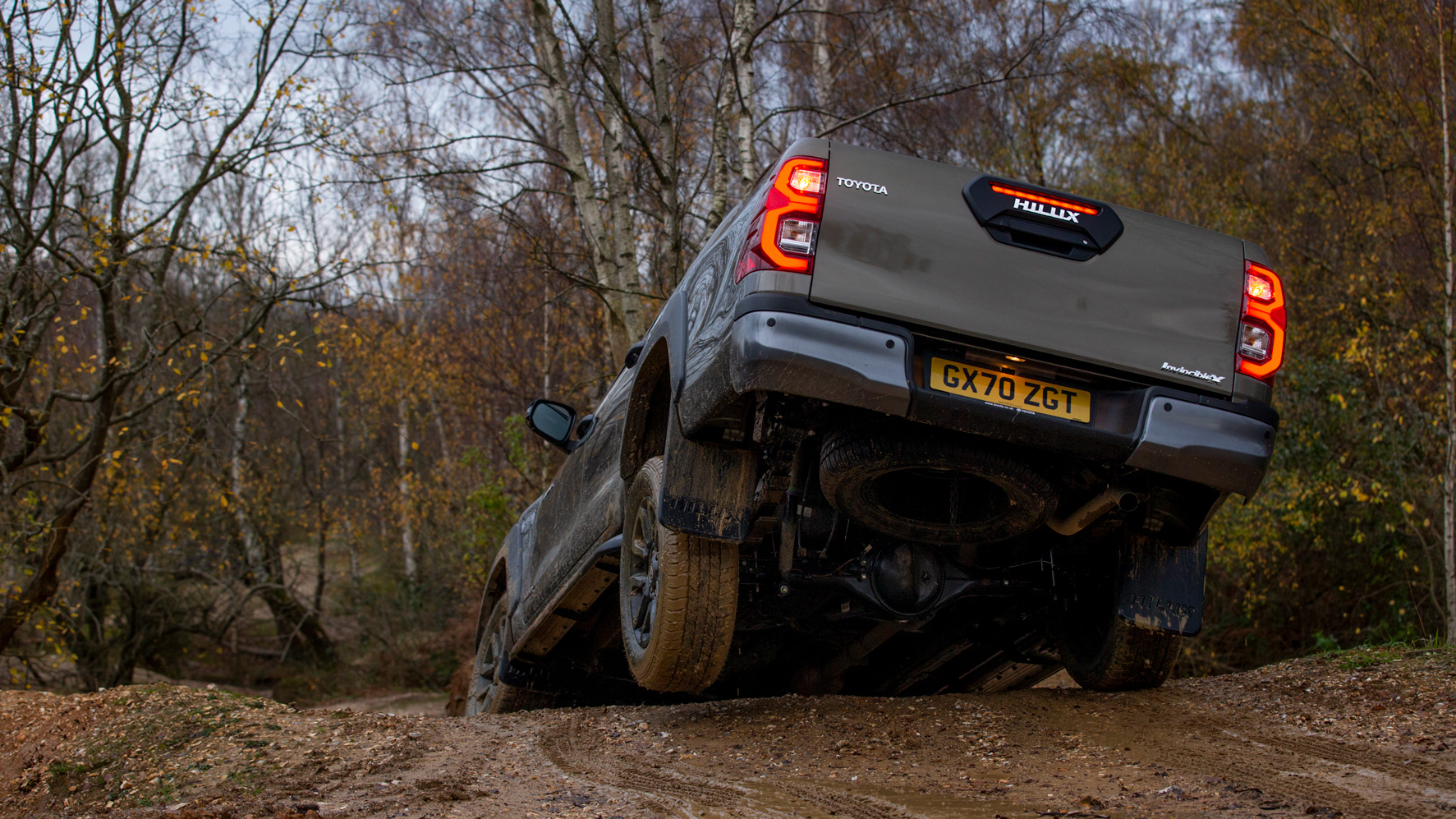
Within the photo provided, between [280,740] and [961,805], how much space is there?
2.52 meters

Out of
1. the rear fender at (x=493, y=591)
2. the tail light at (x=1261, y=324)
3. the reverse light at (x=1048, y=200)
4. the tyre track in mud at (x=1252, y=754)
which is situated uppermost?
the reverse light at (x=1048, y=200)

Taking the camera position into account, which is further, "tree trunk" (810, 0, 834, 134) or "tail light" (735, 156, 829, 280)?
"tree trunk" (810, 0, 834, 134)

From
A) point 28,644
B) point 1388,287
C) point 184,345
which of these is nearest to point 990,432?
point 184,345

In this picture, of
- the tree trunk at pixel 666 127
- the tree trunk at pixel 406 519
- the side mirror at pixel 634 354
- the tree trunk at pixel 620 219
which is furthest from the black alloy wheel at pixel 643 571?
the tree trunk at pixel 406 519

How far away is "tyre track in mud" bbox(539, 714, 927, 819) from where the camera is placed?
288cm

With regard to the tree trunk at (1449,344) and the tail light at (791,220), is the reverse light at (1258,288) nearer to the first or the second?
the tail light at (791,220)

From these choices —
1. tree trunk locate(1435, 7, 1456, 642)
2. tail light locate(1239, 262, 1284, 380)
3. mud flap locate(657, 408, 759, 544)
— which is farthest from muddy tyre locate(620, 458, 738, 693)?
tree trunk locate(1435, 7, 1456, 642)

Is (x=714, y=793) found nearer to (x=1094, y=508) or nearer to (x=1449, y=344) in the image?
(x=1094, y=508)

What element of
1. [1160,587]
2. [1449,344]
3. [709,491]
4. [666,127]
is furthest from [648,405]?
[1449,344]

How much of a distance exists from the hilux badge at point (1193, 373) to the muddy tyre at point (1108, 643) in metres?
0.96

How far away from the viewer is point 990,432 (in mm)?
3000

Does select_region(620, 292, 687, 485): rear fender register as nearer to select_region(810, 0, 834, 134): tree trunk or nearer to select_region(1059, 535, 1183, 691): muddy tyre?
select_region(1059, 535, 1183, 691): muddy tyre

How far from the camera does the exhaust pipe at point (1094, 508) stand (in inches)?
127

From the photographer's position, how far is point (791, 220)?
3061 millimetres
